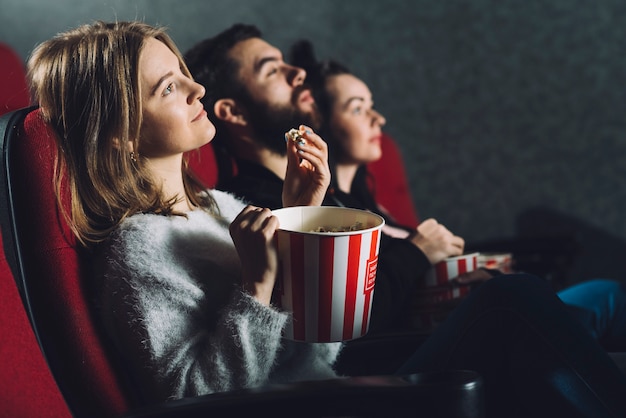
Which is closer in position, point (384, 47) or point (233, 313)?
point (233, 313)

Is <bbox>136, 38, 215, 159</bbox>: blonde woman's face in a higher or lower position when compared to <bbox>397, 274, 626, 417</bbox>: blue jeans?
higher

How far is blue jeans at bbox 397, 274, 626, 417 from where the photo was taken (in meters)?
0.75

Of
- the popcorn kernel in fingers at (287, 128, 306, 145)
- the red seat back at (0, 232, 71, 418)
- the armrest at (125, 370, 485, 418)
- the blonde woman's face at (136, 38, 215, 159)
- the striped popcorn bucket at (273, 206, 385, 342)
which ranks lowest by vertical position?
the red seat back at (0, 232, 71, 418)

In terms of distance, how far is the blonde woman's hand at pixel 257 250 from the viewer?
2.23ft

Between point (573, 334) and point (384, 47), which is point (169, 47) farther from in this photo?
point (384, 47)

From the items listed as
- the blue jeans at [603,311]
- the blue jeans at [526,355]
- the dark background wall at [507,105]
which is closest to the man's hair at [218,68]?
the blue jeans at [526,355]

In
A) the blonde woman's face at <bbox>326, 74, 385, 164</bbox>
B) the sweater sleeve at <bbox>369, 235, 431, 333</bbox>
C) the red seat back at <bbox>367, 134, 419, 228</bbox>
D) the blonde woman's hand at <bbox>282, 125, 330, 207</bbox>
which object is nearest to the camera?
the blonde woman's hand at <bbox>282, 125, 330, 207</bbox>

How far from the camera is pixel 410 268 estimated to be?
100cm

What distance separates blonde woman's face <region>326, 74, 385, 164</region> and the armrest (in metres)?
0.82

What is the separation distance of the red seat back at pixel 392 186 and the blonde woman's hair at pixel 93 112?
97 centimetres

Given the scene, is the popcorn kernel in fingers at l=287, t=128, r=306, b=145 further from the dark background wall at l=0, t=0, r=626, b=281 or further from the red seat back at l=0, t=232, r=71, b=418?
the dark background wall at l=0, t=0, r=626, b=281

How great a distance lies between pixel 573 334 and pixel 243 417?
1.28ft

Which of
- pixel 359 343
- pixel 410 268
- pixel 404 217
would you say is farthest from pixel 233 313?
pixel 404 217

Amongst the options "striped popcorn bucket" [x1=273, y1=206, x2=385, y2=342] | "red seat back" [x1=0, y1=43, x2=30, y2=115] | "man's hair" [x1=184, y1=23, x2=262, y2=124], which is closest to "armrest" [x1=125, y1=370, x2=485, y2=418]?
"striped popcorn bucket" [x1=273, y1=206, x2=385, y2=342]
